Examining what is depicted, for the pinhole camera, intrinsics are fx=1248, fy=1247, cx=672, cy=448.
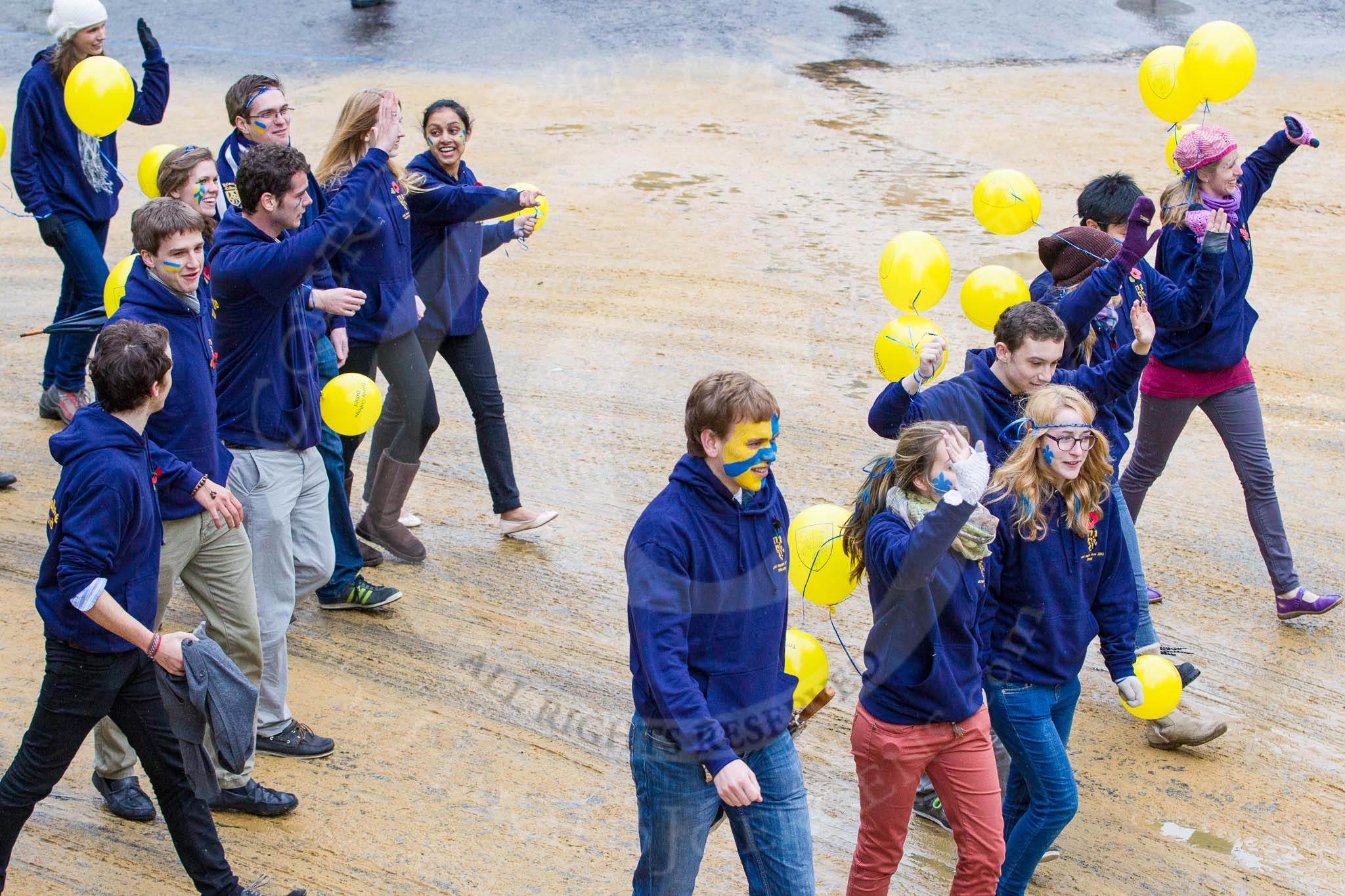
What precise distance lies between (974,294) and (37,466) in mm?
5081

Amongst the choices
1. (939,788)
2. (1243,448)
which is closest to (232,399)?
(939,788)

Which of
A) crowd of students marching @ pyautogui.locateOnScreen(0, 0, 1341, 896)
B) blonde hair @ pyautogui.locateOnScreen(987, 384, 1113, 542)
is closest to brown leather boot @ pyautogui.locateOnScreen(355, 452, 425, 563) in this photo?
crowd of students marching @ pyautogui.locateOnScreen(0, 0, 1341, 896)

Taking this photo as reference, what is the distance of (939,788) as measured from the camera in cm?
356

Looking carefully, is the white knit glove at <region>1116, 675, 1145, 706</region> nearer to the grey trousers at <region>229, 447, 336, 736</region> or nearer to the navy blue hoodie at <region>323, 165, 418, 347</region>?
the grey trousers at <region>229, 447, 336, 736</region>

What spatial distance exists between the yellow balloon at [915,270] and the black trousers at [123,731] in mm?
3018

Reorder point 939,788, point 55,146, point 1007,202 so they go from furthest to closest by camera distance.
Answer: point 55,146 → point 1007,202 → point 939,788

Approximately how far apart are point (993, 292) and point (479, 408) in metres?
2.47

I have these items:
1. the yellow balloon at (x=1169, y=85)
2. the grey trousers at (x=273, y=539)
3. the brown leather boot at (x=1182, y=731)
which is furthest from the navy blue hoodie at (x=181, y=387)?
the yellow balloon at (x=1169, y=85)

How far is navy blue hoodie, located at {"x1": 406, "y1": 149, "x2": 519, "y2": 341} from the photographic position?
559 cm

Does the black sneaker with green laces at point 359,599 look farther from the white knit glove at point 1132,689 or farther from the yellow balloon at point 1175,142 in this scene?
the yellow balloon at point 1175,142

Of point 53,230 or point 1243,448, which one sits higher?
→ point 53,230

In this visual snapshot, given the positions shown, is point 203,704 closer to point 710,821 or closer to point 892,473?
point 710,821

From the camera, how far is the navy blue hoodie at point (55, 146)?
634cm

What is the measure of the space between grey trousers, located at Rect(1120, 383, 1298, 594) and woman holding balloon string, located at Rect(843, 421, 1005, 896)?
2.28m
